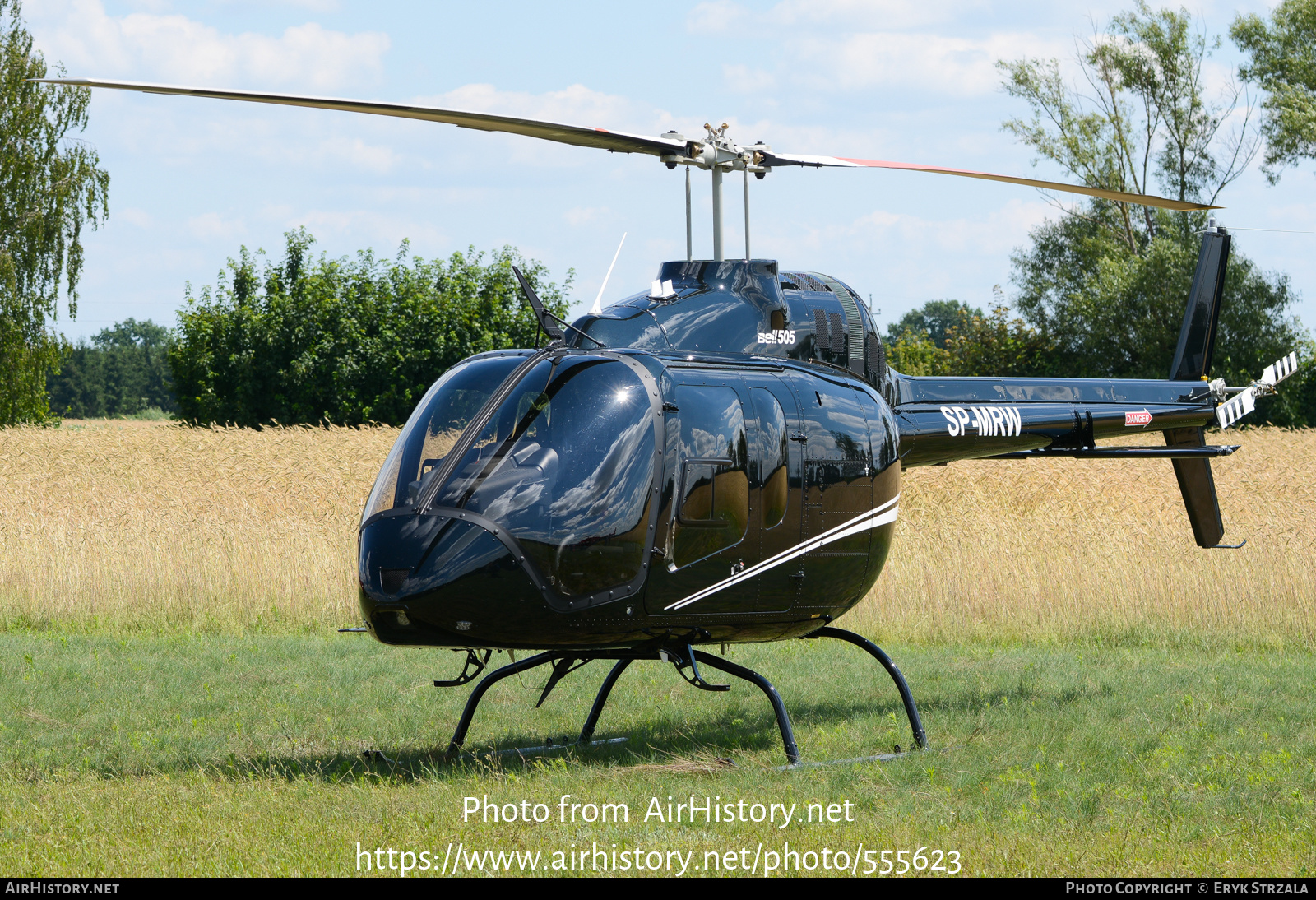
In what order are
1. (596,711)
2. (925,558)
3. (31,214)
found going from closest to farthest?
(596,711)
(925,558)
(31,214)

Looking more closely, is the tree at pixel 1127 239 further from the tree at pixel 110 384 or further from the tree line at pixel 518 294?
the tree at pixel 110 384

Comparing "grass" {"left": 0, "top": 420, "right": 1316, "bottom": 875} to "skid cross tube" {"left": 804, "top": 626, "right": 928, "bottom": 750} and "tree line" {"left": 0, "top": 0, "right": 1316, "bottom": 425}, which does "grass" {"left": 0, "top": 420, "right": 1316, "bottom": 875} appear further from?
"tree line" {"left": 0, "top": 0, "right": 1316, "bottom": 425}

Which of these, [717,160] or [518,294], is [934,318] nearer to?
[518,294]

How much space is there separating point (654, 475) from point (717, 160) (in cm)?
214

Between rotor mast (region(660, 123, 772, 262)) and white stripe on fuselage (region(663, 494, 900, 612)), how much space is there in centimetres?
179

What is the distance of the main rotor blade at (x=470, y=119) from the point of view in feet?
17.6

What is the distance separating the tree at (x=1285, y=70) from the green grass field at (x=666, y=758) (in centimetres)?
3042

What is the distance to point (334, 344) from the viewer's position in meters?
38.0

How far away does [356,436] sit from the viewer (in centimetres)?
2297

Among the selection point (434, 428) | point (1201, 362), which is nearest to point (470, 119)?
point (434, 428)

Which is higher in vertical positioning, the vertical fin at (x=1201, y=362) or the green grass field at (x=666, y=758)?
the vertical fin at (x=1201, y=362)

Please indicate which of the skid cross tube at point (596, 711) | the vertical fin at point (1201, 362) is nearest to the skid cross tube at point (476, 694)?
the skid cross tube at point (596, 711)

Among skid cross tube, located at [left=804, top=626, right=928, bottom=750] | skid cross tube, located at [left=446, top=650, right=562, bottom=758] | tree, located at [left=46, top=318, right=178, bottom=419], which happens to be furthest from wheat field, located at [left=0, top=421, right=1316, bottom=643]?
tree, located at [left=46, top=318, right=178, bottom=419]
